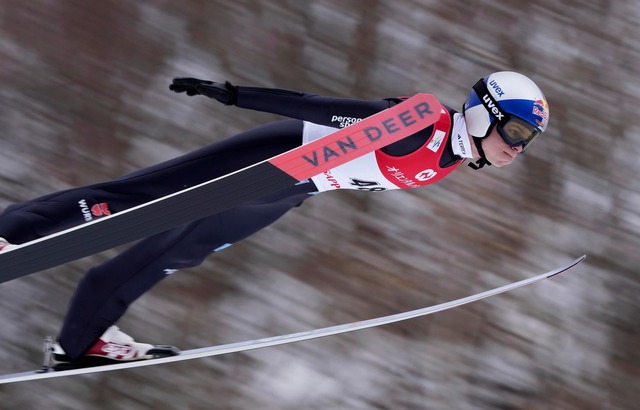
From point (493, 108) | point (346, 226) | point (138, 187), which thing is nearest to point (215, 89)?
point (138, 187)

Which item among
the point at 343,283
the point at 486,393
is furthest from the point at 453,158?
the point at 486,393

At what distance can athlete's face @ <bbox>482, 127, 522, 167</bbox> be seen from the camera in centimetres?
252

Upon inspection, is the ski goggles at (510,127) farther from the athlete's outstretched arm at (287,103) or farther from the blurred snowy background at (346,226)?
the blurred snowy background at (346,226)

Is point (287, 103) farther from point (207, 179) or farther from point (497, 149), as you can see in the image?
point (497, 149)

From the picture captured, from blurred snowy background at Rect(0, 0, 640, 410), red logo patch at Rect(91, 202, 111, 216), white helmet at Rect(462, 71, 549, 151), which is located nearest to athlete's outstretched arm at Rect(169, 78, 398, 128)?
white helmet at Rect(462, 71, 549, 151)

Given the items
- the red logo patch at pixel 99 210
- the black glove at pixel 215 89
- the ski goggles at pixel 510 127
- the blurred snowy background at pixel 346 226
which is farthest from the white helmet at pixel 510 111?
the blurred snowy background at pixel 346 226

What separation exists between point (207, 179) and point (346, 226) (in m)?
1.33

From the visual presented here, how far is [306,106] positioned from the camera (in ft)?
7.95

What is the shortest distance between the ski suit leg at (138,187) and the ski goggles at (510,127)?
63cm

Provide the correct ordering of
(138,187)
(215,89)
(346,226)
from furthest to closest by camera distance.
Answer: (346,226), (138,187), (215,89)

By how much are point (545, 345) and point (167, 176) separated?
7.19ft

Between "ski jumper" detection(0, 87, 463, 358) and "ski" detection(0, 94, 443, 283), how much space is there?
0.30 ft

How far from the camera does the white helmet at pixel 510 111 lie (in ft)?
8.15

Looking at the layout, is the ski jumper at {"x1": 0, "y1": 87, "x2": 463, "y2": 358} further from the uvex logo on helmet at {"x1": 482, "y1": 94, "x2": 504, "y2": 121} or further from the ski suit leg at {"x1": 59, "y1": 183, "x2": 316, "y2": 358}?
the uvex logo on helmet at {"x1": 482, "y1": 94, "x2": 504, "y2": 121}
